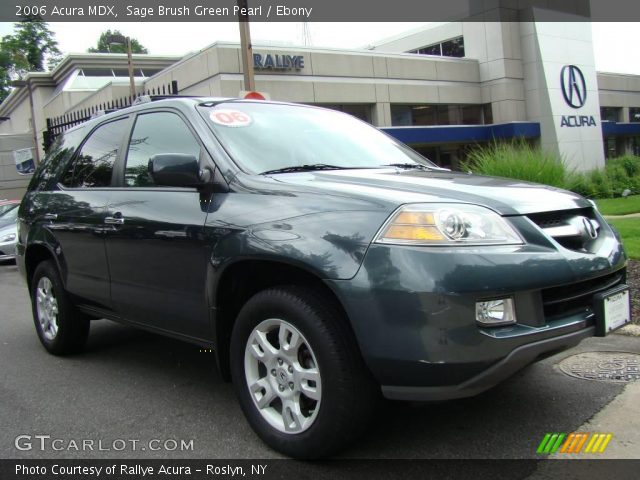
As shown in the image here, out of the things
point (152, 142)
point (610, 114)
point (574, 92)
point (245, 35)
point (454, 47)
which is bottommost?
point (152, 142)

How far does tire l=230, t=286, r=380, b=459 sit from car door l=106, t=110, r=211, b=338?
0.43m

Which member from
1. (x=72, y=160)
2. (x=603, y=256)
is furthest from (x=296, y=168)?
(x=72, y=160)

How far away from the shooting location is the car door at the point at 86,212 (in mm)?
4062

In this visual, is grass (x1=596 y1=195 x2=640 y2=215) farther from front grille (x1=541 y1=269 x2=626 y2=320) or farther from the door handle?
the door handle

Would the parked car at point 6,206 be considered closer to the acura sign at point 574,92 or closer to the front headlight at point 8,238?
the front headlight at point 8,238

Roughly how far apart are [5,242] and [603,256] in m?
12.4

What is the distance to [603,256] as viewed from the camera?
2824 mm

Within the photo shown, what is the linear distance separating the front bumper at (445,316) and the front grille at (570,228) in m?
0.22

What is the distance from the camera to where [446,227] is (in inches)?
97.5

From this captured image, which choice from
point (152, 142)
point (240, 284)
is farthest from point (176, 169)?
point (152, 142)

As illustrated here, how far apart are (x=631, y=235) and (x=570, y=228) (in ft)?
19.2

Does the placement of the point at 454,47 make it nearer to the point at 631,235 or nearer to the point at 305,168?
the point at 631,235

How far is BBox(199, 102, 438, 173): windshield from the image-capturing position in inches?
132

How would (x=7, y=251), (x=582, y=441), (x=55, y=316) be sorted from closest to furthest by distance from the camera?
(x=582, y=441) < (x=55, y=316) < (x=7, y=251)
